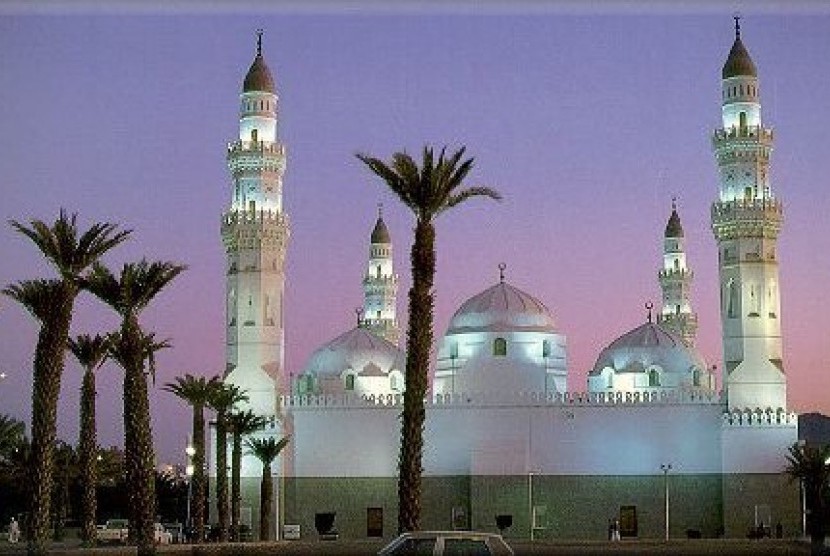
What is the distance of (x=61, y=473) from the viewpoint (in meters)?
49.5

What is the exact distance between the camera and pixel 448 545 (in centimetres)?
1641

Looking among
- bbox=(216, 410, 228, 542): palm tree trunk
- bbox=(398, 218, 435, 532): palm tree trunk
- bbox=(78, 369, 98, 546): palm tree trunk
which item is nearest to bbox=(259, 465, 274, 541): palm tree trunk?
bbox=(216, 410, 228, 542): palm tree trunk

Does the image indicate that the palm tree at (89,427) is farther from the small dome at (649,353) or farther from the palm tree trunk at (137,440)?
the small dome at (649,353)

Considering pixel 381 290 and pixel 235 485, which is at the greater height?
pixel 381 290

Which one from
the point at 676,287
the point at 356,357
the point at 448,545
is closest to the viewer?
the point at 448,545

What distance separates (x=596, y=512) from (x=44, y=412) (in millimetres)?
24114

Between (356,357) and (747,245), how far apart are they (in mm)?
14762

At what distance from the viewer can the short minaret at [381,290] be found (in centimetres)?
6066

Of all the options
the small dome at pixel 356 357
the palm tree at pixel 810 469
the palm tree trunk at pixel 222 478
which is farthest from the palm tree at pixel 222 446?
the palm tree at pixel 810 469

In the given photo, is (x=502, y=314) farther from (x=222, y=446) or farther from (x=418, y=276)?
(x=418, y=276)

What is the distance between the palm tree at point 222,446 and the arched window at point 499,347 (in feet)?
32.8

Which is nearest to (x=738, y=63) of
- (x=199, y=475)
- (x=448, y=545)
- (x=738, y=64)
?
(x=738, y=64)

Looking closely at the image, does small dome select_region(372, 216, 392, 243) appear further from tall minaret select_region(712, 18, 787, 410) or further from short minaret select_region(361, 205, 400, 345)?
tall minaret select_region(712, 18, 787, 410)

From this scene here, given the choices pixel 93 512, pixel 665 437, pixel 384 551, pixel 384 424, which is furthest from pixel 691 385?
pixel 384 551
